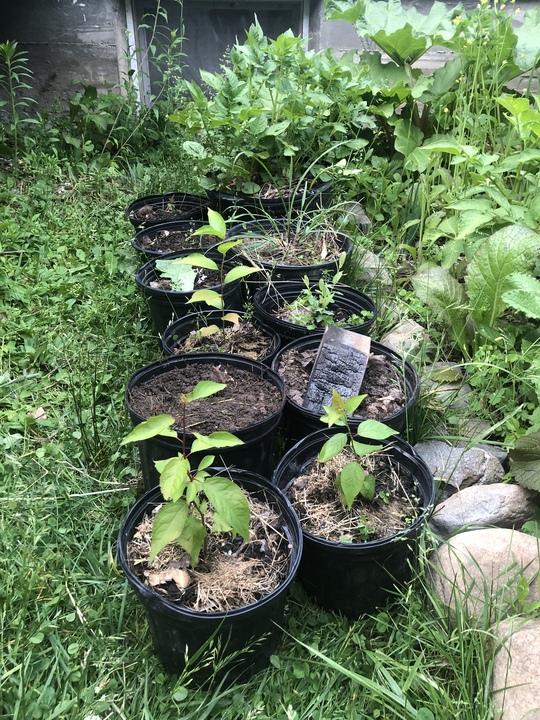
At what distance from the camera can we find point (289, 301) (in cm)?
261

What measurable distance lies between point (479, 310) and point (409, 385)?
457 millimetres

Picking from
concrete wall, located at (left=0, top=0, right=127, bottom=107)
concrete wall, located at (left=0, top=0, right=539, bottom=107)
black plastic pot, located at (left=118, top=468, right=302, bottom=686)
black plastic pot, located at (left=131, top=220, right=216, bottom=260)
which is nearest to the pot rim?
black plastic pot, located at (left=118, top=468, right=302, bottom=686)

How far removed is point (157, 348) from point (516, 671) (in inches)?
74.5

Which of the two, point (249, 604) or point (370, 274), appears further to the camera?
point (370, 274)

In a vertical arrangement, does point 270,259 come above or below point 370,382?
above

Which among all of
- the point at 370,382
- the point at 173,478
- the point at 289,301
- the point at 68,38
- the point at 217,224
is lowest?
the point at 370,382

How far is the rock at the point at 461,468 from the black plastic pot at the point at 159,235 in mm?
1484

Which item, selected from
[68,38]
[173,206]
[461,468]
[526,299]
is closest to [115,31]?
[68,38]

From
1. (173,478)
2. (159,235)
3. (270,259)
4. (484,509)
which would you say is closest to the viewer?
(173,478)

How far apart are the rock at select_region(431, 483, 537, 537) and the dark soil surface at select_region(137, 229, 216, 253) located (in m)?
1.76

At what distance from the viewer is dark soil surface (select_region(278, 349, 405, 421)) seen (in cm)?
213

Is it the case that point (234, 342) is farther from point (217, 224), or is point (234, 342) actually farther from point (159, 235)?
point (159, 235)

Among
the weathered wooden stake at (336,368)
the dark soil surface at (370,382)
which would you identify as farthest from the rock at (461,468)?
the weathered wooden stake at (336,368)

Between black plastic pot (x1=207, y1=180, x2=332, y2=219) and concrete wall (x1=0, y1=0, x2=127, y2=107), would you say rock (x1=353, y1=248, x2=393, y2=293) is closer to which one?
black plastic pot (x1=207, y1=180, x2=332, y2=219)
